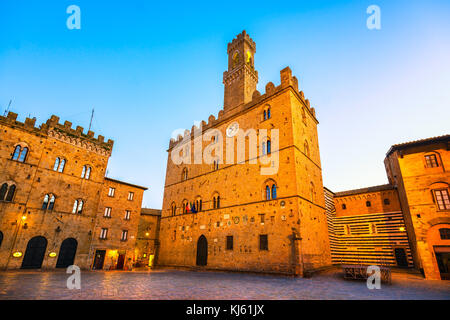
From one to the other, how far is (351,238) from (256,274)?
1257cm

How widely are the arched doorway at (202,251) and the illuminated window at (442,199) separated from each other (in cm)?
1887

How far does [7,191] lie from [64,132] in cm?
698

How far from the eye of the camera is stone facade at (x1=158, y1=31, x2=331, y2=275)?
16969 mm

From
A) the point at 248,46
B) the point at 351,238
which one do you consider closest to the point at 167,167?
the point at 248,46

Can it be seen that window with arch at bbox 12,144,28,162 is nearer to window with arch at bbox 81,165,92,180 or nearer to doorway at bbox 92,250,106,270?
window with arch at bbox 81,165,92,180

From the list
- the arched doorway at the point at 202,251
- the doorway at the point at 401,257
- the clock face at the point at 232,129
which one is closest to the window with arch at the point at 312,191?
the clock face at the point at 232,129

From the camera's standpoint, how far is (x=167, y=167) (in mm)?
31094

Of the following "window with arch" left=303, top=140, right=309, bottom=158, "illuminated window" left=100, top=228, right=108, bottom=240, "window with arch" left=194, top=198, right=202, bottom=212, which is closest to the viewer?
"window with arch" left=303, top=140, right=309, bottom=158

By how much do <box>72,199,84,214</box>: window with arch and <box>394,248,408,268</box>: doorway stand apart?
30539 millimetres

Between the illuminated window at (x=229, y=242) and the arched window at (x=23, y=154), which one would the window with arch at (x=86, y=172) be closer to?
the arched window at (x=23, y=154)

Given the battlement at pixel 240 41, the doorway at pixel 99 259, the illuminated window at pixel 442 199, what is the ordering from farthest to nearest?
1. the battlement at pixel 240 41
2. the doorway at pixel 99 259
3. the illuminated window at pixel 442 199

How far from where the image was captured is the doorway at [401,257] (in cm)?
1999

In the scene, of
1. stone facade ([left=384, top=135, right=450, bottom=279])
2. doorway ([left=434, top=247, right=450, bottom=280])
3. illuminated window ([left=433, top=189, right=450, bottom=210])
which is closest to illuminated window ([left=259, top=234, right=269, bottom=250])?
stone facade ([left=384, top=135, right=450, bottom=279])
